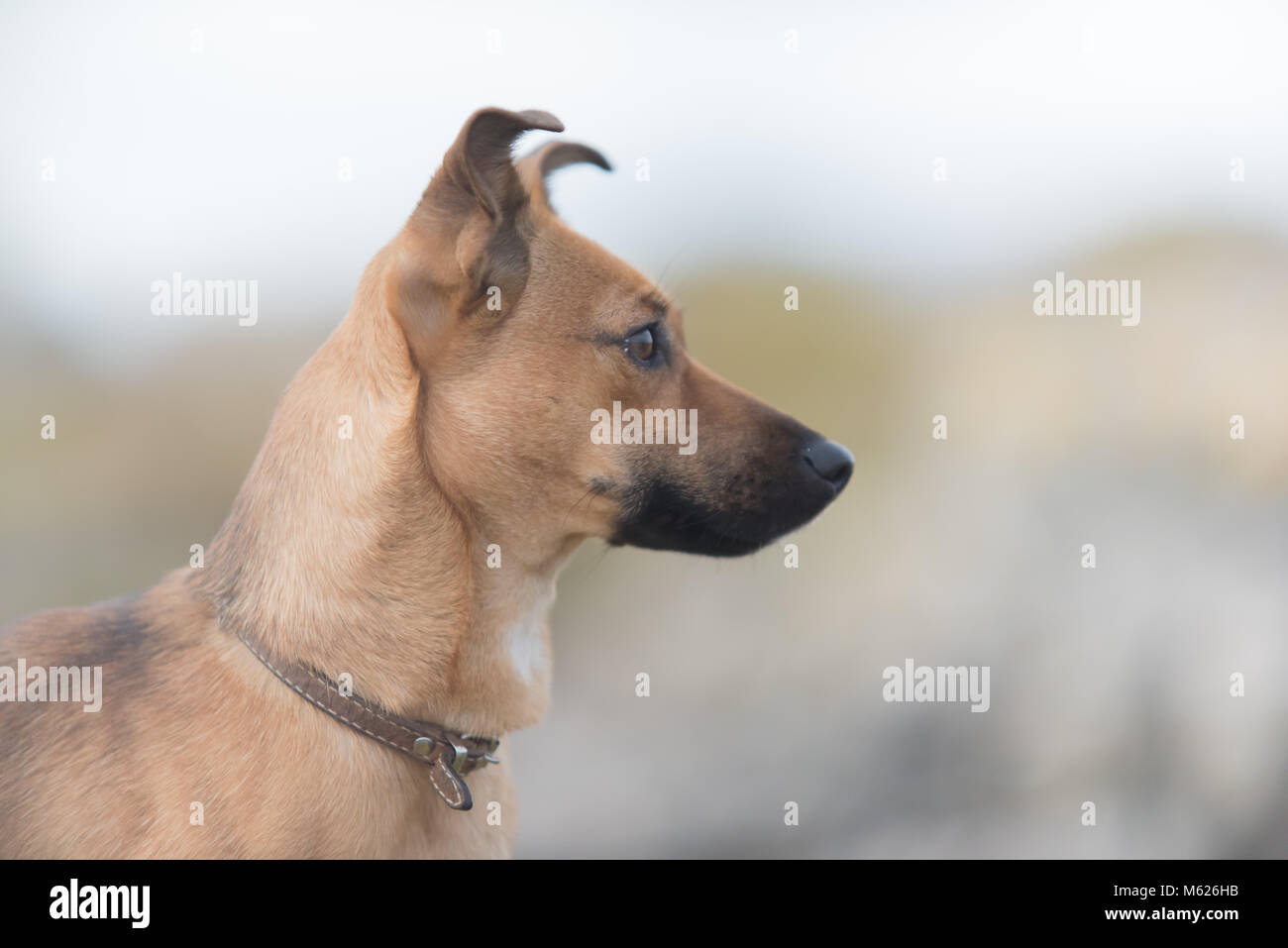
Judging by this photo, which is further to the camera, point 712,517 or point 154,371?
point 154,371

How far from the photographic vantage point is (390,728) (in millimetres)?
2748

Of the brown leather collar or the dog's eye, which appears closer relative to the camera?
the brown leather collar

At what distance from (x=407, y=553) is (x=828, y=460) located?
147 cm

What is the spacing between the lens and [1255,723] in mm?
6223

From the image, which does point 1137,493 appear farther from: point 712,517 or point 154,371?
point 154,371

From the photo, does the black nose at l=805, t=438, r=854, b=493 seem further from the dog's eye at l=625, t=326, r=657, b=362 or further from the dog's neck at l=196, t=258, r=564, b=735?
the dog's neck at l=196, t=258, r=564, b=735

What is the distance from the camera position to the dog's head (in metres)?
2.85

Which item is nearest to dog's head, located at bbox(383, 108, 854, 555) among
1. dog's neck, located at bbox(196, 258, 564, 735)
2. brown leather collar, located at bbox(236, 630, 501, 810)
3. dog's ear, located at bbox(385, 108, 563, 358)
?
dog's ear, located at bbox(385, 108, 563, 358)

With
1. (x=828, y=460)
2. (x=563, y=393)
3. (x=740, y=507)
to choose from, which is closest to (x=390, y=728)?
(x=563, y=393)

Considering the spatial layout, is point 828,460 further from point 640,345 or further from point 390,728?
point 390,728

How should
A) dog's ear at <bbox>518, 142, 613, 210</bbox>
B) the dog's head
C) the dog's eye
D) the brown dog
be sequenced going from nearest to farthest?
the brown dog < the dog's head < the dog's eye < dog's ear at <bbox>518, 142, 613, 210</bbox>

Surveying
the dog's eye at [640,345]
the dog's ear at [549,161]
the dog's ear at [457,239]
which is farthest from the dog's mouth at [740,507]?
the dog's ear at [549,161]
